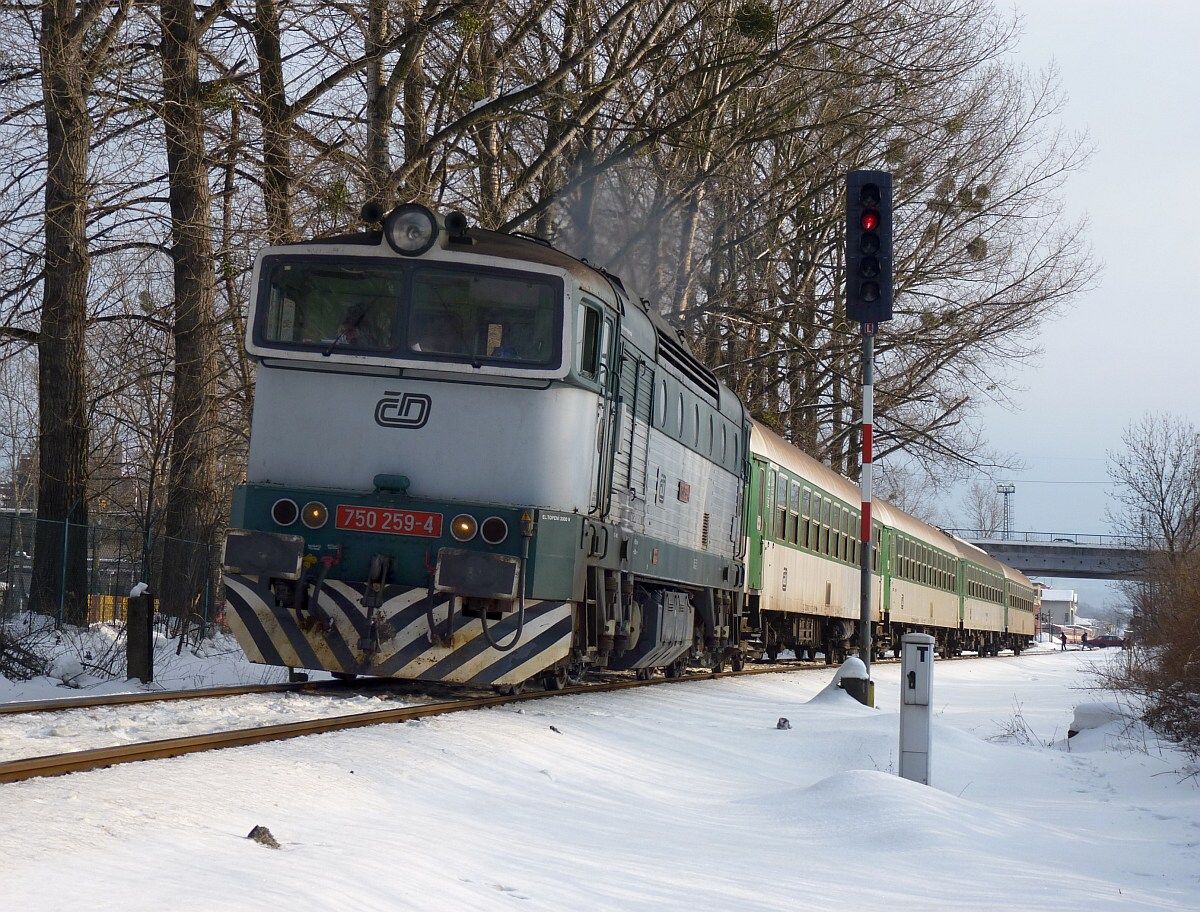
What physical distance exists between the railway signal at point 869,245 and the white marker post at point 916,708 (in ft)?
15.4

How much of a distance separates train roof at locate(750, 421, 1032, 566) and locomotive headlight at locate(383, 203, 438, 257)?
322 inches

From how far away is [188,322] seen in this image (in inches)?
658

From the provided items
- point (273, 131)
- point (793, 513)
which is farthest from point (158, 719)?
point (793, 513)

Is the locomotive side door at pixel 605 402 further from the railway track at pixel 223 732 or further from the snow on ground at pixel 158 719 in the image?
the snow on ground at pixel 158 719

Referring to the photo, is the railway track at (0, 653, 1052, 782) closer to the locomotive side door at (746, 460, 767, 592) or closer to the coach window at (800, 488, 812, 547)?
the locomotive side door at (746, 460, 767, 592)

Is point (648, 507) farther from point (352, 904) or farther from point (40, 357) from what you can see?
point (40, 357)

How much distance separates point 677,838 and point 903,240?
90.1ft

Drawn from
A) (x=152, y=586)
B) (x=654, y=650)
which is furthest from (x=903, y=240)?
(x=654, y=650)

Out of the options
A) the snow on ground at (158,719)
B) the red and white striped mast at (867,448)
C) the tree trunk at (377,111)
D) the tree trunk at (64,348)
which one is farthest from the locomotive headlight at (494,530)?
the tree trunk at (64,348)

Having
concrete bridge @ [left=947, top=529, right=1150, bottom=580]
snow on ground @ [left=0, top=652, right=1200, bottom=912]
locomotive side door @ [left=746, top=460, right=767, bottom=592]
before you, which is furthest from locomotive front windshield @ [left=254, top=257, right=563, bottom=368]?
concrete bridge @ [left=947, top=529, right=1150, bottom=580]

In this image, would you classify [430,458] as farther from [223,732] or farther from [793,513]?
[793,513]

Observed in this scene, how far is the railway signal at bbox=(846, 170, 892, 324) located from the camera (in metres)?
12.6

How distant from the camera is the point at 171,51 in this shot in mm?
16109

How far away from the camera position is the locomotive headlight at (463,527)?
9.18 meters
